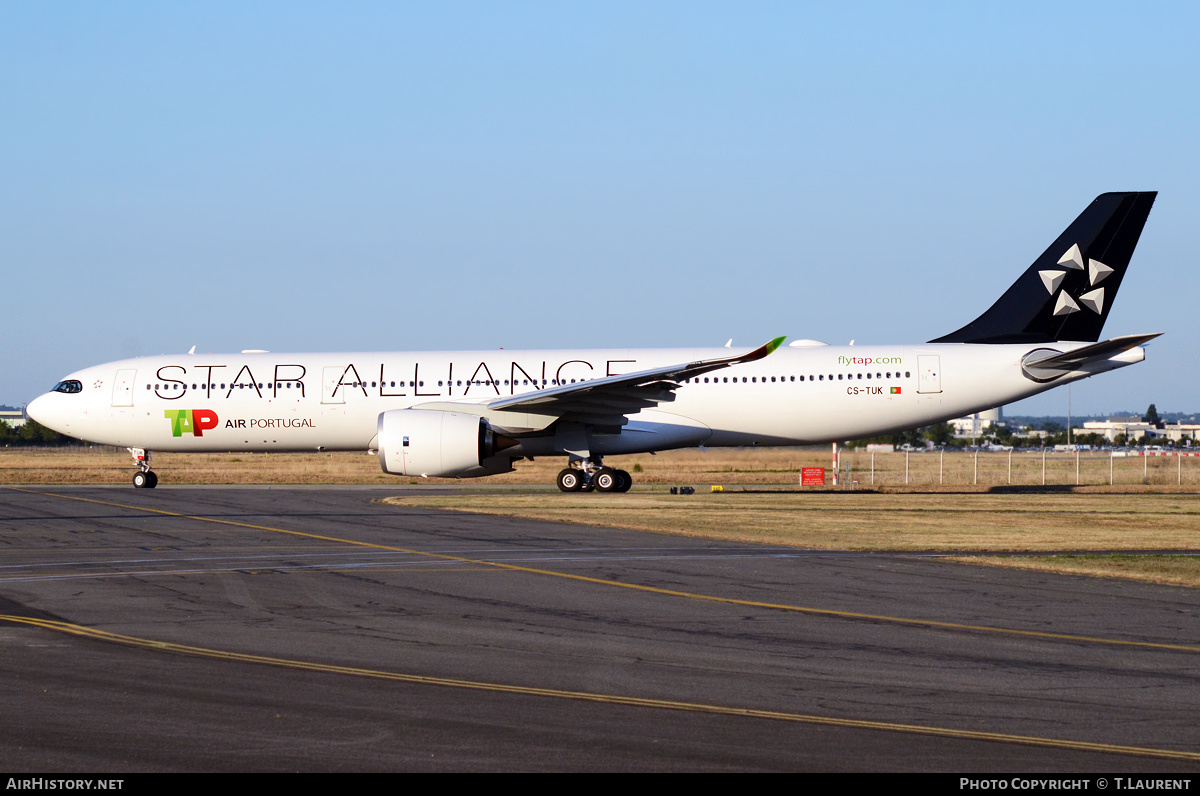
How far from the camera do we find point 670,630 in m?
9.21

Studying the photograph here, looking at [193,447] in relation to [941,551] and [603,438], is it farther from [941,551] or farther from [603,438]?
[941,551]

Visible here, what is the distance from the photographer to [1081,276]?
27.1 m

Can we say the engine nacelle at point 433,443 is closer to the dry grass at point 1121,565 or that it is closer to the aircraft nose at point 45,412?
the aircraft nose at point 45,412

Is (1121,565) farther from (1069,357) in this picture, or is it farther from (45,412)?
(45,412)

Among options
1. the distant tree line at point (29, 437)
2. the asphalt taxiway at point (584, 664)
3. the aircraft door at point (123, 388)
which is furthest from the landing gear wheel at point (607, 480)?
the distant tree line at point (29, 437)

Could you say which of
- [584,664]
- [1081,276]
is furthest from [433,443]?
[584,664]

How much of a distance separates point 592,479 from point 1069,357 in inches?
464

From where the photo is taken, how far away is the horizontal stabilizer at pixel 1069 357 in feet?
81.0

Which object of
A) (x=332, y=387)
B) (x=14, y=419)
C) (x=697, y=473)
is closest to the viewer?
(x=332, y=387)

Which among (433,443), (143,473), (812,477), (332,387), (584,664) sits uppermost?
(332,387)

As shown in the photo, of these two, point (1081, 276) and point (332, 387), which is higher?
point (1081, 276)

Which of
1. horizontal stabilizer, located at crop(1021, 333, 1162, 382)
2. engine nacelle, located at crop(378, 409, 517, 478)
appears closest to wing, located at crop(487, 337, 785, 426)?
engine nacelle, located at crop(378, 409, 517, 478)

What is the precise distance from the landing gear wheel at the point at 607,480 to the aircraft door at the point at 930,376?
7896 mm
